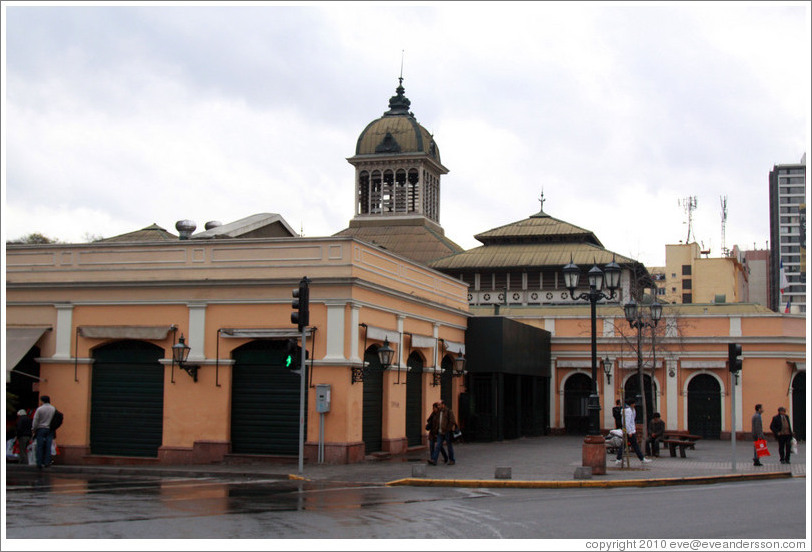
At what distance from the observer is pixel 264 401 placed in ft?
82.9

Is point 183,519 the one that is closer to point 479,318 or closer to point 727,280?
point 479,318

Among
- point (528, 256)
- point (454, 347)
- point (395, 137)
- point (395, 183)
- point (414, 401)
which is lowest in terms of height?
point (414, 401)

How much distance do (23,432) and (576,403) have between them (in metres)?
25.7

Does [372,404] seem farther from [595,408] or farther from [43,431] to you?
[43,431]

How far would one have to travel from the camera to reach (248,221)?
31.5 metres

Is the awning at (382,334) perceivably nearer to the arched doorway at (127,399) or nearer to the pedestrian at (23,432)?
the arched doorway at (127,399)

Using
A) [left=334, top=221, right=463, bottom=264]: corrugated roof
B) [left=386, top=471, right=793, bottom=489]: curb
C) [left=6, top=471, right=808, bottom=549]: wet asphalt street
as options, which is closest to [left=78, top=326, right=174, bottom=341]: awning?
[left=6, top=471, right=808, bottom=549]: wet asphalt street

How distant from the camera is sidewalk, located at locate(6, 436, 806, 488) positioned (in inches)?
809

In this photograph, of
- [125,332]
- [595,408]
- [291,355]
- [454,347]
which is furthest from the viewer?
[454,347]

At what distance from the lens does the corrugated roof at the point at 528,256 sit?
177 feet

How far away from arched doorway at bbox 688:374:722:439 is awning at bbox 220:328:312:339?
2309cm

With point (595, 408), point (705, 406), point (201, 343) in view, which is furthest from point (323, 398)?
point (705, 406)

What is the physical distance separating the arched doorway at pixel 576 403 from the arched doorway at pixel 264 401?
21.3 meters

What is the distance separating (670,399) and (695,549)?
A: 107 ft
